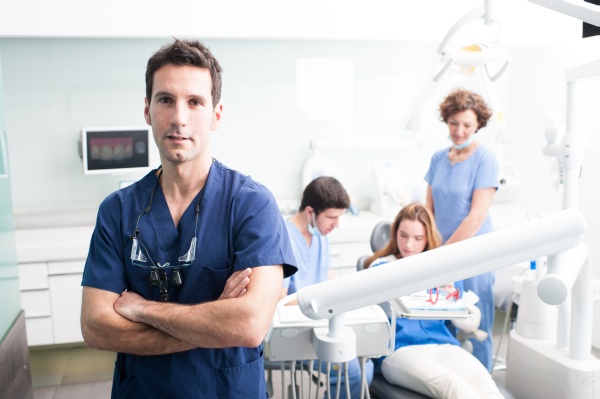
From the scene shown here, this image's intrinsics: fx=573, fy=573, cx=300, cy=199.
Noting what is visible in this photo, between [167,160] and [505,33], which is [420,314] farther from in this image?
[505,33]

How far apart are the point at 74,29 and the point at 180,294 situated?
214 cm

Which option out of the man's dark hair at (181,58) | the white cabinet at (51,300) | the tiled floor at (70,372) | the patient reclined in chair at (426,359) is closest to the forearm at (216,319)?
the man's dark hair at (181,58)

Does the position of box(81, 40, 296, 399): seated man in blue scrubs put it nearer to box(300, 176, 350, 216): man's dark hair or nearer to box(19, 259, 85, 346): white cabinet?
box(300, 176, 350, 216): man's dark hair

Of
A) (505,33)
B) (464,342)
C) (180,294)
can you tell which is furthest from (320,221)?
(505,33)

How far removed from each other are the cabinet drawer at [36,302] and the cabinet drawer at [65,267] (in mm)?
124

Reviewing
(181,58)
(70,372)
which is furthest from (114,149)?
(181,58)

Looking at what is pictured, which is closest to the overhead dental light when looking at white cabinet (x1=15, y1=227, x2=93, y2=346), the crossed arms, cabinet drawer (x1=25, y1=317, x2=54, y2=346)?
the crossed arms

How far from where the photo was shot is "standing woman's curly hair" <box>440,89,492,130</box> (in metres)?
2.56

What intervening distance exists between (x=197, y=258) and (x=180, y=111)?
327 mm

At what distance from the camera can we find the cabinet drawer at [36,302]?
298 centimetres

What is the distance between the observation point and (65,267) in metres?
2.99

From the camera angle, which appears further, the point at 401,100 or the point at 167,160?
the point at 401,100

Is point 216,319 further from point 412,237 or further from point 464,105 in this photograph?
point 464,105

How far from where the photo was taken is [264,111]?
3674 mm
